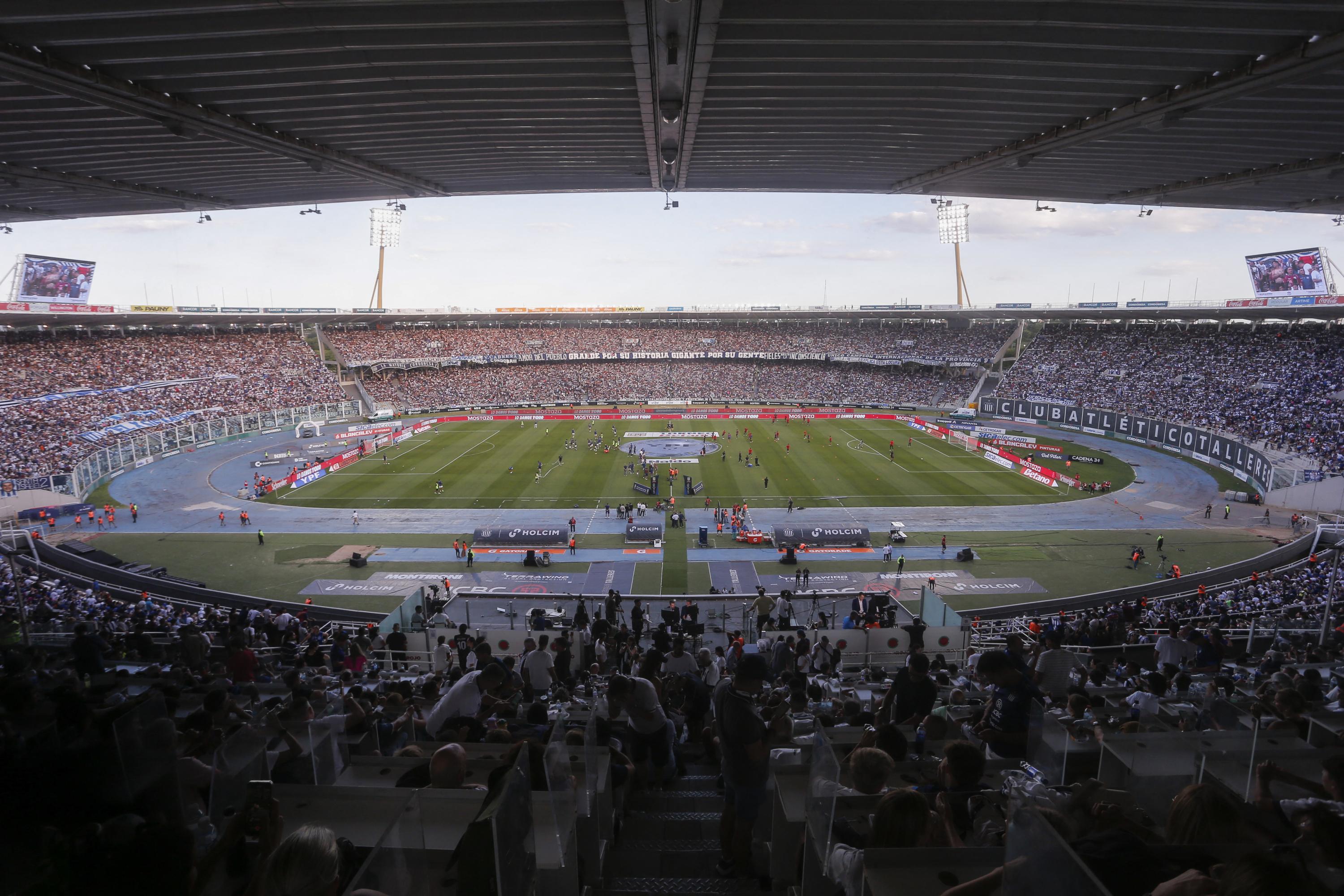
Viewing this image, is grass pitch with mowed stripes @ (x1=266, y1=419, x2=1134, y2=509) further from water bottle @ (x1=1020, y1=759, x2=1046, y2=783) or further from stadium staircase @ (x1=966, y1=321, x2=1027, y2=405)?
water bottle @ (x1=1020, y1=759, x2=1046, y2=783)

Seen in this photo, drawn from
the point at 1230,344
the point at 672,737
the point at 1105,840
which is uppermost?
the point at 1230,344

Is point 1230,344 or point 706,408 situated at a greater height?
point 1230,344

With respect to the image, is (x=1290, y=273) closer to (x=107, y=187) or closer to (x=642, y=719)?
(x=642, y=719)

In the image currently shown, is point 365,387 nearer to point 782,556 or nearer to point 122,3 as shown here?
point 782,556

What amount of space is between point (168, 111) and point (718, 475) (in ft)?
111

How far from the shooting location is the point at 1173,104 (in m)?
13.1

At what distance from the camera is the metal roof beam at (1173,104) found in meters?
10.9

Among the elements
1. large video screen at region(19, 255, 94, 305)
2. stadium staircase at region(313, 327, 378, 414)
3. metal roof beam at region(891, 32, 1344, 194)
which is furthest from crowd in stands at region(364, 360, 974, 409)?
metal roof beam at region(891, 32, 1344, 194)

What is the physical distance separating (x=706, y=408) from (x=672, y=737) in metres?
72.3

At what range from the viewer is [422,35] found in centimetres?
1118

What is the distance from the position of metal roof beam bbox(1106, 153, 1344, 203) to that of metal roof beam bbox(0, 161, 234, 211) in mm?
29152

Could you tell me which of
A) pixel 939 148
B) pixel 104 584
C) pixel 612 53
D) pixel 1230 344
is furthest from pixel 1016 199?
pixel 1230 344

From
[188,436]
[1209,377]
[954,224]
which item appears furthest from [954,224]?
[188,436]

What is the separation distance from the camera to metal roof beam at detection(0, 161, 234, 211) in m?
17.5
